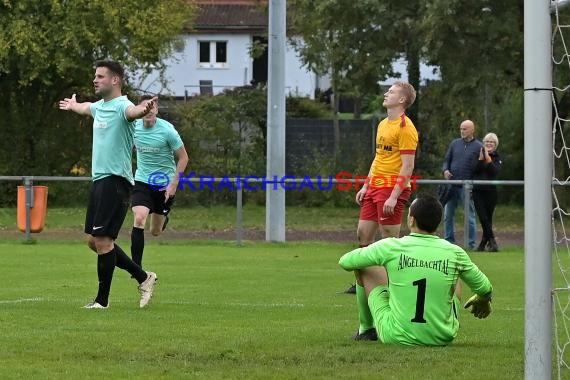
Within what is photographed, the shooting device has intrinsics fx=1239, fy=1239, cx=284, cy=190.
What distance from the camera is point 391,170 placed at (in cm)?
1165

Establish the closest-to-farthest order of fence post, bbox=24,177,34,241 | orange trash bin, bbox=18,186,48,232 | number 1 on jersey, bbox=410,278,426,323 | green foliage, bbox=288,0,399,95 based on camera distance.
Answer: number 1 on jersey, bbox=410,278,426,323, fence post, bbox=24,177,34,241, orange trash bin, bbox=18,186,48,232, green foliage, bbox=288,0,399,95

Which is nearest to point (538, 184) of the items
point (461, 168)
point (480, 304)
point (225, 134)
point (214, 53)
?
point (480, 304)

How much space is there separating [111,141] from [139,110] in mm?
542

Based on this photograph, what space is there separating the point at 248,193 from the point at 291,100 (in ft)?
38.8

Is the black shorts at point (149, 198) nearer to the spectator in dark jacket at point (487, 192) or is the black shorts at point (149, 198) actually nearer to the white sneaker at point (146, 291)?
the white sneaker at point (146, 291)

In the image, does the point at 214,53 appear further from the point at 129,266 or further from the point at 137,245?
the point at 129,266

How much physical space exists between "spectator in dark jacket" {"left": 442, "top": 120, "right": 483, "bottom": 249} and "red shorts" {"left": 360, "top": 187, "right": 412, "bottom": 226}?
9.31m

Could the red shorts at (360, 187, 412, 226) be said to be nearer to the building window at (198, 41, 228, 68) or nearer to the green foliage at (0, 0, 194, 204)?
the green foliage at (0, 0, 194, 204)

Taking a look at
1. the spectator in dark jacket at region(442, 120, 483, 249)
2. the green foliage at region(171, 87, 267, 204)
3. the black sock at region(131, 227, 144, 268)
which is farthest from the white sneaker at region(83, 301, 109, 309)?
the green foliage at region(171, 87, 267, 204)

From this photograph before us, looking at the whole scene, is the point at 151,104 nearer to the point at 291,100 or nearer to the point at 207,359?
the point at 207,359

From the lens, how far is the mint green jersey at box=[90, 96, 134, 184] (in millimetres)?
10625

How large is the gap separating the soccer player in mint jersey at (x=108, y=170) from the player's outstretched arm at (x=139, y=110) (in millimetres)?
11

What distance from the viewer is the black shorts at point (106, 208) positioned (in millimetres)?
10539

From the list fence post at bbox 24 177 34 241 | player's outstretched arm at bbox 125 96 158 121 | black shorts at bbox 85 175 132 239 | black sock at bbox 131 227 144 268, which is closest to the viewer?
player's outstretched arm at bbox 125 96 158 121
